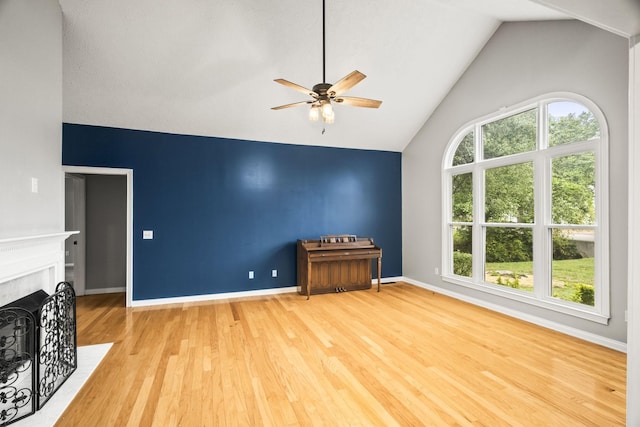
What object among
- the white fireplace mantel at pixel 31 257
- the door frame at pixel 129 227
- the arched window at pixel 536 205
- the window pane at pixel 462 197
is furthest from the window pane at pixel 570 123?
the door frame at pixel 129 227

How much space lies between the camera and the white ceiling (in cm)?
324

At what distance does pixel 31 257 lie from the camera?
2.36 metres

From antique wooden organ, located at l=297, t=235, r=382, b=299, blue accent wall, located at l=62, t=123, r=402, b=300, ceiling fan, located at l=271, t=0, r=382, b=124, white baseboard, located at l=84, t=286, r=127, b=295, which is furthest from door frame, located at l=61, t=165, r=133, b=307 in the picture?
ceiling fan, located at l=271, t=0, r=382, b=124

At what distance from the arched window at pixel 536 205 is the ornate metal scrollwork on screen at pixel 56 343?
491 cm

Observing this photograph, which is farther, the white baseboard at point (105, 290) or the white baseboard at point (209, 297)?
the white baseboard at point (105, 290)

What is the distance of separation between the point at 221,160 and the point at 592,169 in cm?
493

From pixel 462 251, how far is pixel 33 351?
5183 millimetres

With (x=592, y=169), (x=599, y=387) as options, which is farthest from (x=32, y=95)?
(x=592, y=169)

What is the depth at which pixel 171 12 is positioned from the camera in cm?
315

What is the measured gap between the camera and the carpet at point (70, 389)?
1907 mm

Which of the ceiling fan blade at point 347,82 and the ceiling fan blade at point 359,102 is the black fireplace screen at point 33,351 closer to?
the ceiling fan blade at point 347,82

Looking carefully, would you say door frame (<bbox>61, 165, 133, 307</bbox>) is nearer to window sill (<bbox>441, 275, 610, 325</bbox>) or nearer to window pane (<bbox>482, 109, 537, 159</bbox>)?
window sill (<bbox>441, 275, 610, 325</bbox>)

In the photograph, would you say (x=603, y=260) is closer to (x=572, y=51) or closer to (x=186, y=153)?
(x=572, y=51)

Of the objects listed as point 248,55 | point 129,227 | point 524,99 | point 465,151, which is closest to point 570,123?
point 524,99
